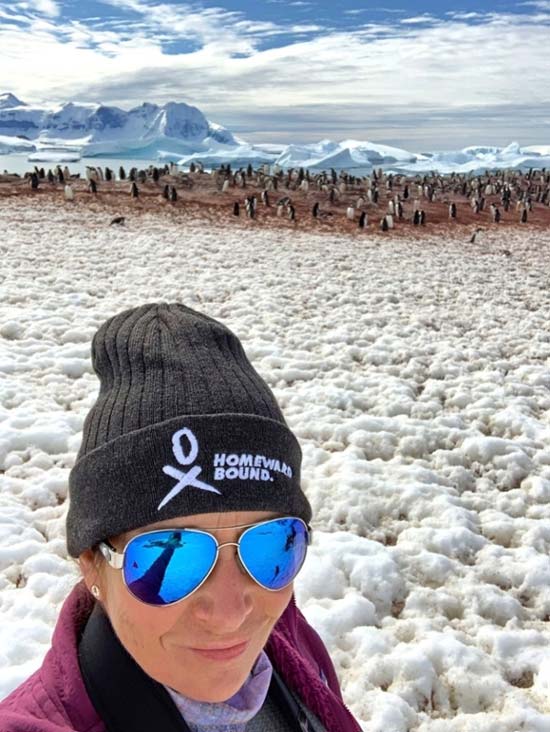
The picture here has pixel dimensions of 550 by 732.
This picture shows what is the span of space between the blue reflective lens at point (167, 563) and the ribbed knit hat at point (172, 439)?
0.15 ft

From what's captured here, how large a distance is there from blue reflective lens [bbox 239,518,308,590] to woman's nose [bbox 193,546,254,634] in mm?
23

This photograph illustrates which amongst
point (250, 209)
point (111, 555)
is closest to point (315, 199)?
point (250, 209)

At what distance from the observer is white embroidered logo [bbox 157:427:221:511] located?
49.7 inches

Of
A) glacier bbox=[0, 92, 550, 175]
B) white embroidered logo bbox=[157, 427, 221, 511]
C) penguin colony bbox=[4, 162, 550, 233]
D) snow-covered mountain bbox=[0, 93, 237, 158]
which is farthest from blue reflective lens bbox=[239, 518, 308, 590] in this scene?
snow-covered mountain bbox=[0, 93, 237, 158]

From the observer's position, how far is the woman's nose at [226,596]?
1204 mm

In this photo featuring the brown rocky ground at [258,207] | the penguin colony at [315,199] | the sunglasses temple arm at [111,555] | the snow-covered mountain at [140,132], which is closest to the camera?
the sunglasses temple arm at [111,555]

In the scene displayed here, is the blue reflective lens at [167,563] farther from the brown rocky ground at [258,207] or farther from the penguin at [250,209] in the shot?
the penguin at [250,209]

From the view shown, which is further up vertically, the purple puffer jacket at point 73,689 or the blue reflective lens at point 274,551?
the blue reflective lens at point 274,551

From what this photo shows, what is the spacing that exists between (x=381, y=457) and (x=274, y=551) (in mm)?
4041

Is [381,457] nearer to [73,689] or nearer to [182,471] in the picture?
[182,471]

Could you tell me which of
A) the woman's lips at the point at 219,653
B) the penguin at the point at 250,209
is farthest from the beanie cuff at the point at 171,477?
the penguin at the point at 250,209

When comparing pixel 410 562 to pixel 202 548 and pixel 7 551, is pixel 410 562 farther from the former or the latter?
pixel 202 548

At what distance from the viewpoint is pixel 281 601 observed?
134 cm

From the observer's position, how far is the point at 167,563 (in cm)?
122
